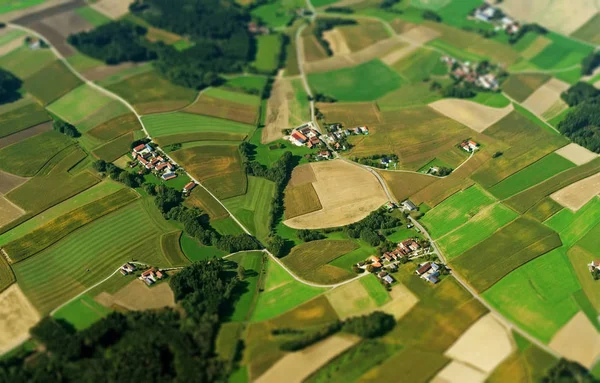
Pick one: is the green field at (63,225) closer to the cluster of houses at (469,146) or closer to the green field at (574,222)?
the cluster of houses at (469,146)

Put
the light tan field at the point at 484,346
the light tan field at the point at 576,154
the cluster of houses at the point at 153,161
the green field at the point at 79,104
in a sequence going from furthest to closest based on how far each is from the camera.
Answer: the green field at the point at 79,104 < the light tan field at the point at 576,154 < the cluster of houses at the point at 153,161 < the light tan field at the point at 484,346

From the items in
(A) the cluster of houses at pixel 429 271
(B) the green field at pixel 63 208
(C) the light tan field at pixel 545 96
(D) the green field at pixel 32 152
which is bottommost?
(A) the cluster of houses at pixel 429 271

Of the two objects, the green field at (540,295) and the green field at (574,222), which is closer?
the green field at (540,295)

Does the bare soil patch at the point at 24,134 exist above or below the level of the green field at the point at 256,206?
above

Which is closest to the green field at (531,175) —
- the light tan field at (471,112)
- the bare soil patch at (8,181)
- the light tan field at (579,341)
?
the light tan field at (471,112)

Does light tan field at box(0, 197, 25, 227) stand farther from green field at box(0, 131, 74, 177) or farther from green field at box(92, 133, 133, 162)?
green field at box(92, 133, 133, 162)

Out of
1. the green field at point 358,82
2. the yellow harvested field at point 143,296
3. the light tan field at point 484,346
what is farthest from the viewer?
the green field at point 358,82

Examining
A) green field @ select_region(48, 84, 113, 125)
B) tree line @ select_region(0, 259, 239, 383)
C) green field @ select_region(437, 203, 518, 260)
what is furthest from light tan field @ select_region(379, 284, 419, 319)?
green field @ select_region(48, 84, 113, 125)

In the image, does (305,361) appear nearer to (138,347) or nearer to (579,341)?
(138,347)
